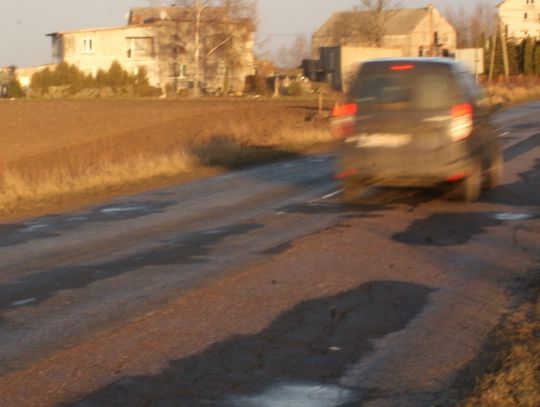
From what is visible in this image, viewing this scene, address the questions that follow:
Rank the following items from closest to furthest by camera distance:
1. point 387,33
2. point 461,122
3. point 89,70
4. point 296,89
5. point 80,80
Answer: point 461,122 < point 296,89 < point 80,80 < point 89,70 < point 387,33

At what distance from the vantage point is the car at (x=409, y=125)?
555 inches

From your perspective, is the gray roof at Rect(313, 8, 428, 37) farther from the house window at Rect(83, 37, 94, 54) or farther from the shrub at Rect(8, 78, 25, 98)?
the shrub at Rect(8, 78, 25, 98)

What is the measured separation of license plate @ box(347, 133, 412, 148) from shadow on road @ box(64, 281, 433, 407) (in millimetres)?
5380

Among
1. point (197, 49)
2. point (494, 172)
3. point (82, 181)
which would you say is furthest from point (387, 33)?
point (494, 172)

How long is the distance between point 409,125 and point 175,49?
6766 centimetres

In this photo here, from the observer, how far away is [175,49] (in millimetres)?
80250

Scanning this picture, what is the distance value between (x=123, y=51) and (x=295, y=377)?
86564mm

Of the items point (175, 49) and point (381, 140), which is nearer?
point (381, 140)

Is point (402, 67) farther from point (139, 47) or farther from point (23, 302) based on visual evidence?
point (139, 47)

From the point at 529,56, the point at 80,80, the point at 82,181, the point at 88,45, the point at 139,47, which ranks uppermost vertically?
the point at 88,45

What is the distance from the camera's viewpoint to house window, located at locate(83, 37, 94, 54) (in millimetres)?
93025

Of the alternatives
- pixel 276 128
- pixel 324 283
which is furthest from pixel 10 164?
pixel 324 283

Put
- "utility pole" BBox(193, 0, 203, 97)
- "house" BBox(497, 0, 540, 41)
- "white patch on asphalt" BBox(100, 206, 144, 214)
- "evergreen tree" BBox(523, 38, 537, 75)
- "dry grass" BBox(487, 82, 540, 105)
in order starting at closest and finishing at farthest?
"white patch on asphalt" BBox(100, 206, 144, 214) → "dry grass" BBox(487, 82, 540, 105) → "utility pole" BBox(193, 0, 203, 97) → "evergreen tree" BBox(523, 38, 537, 75) → "house" BBox(497, 0, 540, 41)

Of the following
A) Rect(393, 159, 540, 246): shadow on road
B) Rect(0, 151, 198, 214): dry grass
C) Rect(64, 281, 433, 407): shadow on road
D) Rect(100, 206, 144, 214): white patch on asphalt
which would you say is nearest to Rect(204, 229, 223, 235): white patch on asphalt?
Rect(393, 159, 540, 246): shadow on road
